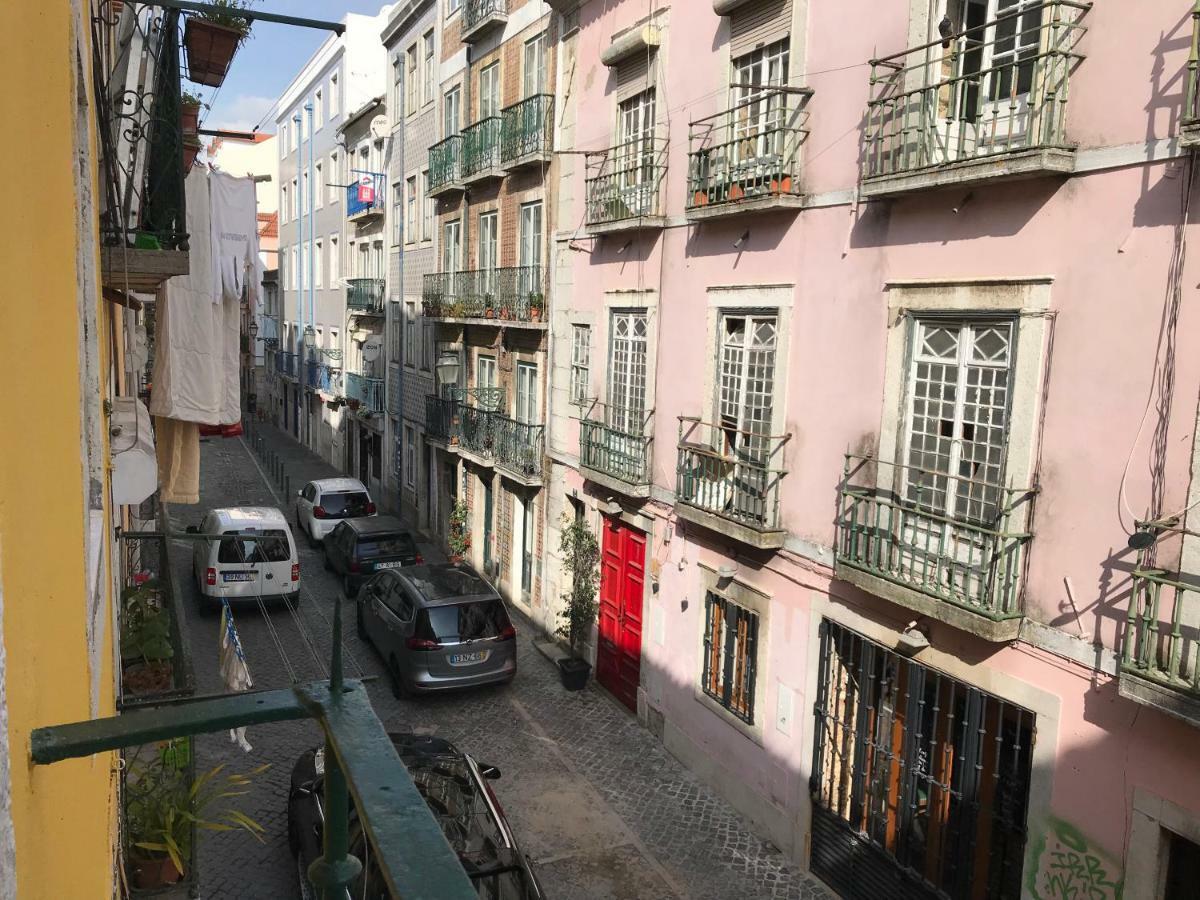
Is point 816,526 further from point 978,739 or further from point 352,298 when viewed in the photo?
point 352,298

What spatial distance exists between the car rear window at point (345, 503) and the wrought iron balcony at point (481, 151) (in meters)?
8.18

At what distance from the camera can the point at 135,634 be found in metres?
8.45

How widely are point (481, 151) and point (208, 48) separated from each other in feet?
35.2

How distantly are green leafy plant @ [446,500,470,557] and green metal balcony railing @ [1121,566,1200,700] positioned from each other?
1601 cm

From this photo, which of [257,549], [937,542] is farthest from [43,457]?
[257,549]

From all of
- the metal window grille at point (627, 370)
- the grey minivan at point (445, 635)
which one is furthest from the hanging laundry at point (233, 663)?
the metal window grille at point (627, 370)

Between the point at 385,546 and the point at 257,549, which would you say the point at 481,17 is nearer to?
the point at 385,546

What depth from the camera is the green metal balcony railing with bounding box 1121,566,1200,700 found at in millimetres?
6309

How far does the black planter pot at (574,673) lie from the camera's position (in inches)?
594

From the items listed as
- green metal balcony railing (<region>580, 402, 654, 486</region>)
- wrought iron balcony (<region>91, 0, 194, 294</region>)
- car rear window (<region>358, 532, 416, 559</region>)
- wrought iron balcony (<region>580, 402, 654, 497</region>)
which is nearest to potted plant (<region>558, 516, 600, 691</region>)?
wrought iron balcony (<region>580, 402, 654, 497</region>)

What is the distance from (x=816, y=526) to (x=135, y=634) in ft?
22.6

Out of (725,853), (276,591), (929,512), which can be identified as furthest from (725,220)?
(276,591)

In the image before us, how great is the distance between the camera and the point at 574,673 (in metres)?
15.1

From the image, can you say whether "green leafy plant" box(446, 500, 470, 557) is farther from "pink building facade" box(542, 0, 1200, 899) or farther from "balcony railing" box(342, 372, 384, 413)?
"balcony railing" box(342, 372, 384, 413)
